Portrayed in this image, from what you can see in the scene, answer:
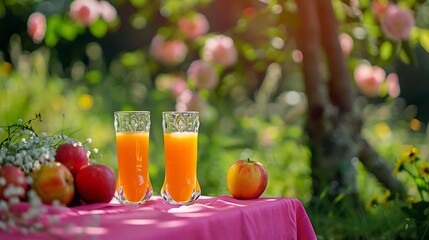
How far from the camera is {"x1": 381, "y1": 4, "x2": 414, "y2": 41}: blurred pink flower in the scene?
12.1ft

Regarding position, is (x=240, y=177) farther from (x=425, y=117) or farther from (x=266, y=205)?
(x=425, y=117)

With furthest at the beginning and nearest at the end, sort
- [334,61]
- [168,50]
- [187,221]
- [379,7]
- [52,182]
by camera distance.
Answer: [168,50] < [334,61] < [379,7] < [52,182] < [187,221]

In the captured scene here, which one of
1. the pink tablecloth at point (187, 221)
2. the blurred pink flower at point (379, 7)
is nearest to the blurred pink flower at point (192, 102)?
the blurred pink flower at point (379, 7)

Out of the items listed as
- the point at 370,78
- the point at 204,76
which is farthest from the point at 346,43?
the point at 204,76

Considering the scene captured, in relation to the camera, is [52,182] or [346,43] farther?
[346,43]

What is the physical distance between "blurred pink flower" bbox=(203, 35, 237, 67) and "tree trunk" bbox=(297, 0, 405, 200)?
41 centimetres

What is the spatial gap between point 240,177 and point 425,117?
24.7 feet

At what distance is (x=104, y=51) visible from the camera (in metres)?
8.52

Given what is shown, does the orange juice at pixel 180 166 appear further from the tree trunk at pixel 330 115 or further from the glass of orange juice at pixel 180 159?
the tree trunk at pixel 330 115

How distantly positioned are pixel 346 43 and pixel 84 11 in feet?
5.31

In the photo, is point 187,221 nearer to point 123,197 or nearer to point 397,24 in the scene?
point 123,197

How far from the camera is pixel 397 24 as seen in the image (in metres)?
3.68

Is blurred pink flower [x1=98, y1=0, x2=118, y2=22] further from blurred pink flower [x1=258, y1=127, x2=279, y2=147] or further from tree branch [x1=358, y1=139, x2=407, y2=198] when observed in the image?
tree branch [x1=358, y1=139, x2=407, y2=198]

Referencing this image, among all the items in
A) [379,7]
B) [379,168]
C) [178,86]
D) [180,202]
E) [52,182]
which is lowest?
[379,168]
